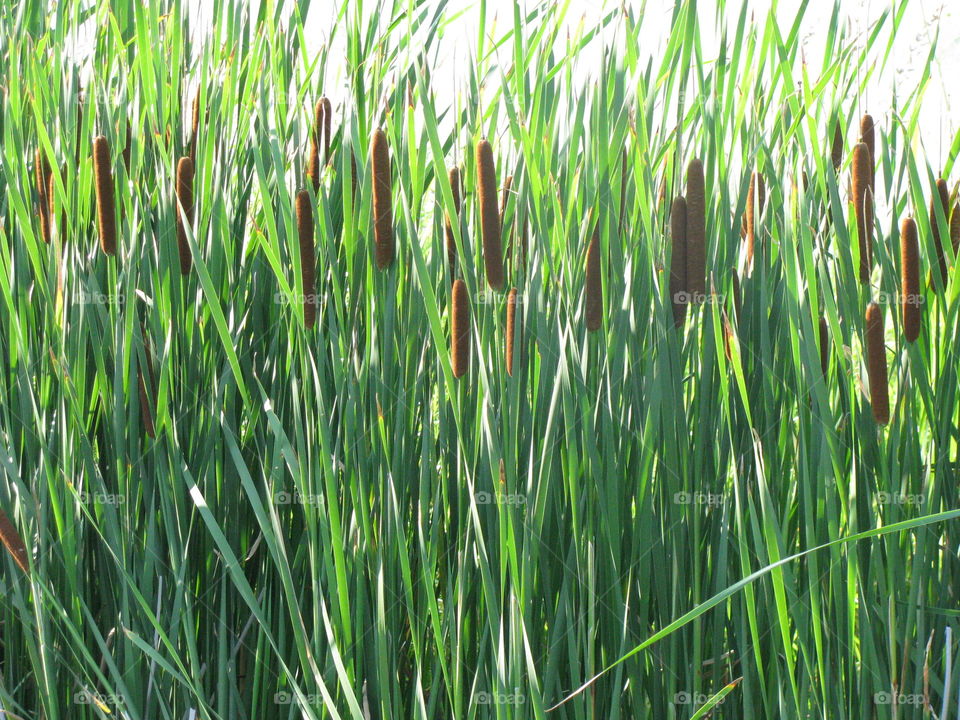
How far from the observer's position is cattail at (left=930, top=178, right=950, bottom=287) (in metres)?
1.04

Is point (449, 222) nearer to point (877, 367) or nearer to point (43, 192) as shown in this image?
point (877, 367)

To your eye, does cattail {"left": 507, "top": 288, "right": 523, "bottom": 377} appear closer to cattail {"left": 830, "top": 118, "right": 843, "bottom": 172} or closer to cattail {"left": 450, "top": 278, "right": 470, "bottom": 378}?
cattail {"left": 450, "top": 278, "right": 470, "bottom": 378}

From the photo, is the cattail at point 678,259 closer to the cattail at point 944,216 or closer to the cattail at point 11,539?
the cattail at point 944,216

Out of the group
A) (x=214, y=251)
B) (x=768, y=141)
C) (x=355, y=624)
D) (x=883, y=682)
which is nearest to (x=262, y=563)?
(x=355, y=624)

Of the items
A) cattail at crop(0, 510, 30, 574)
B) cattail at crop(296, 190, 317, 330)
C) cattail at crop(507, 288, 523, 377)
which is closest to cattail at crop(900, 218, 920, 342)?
cattail at crop(507, 288, 523, 377)

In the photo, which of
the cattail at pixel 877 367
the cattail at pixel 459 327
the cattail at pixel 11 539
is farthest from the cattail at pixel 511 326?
the cattail at pixel 11 539

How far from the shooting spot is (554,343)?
1024 mm

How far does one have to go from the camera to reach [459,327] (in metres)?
0.90

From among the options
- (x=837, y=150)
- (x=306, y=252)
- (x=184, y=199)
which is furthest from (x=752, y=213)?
(x=184, y=199)

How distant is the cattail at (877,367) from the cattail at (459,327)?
0.46m

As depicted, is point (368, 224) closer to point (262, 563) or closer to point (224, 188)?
point (224, 188)

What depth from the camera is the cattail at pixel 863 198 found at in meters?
0.90

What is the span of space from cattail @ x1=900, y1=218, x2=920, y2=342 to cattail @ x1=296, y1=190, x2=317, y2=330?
710 millimetres

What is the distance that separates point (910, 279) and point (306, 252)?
729 mm
